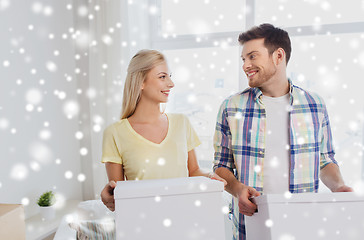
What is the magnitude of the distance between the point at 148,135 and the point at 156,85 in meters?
0.18

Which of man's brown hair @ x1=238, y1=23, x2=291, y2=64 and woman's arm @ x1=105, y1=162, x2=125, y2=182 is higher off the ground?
man's brown hair @ x1=238, y1=23, x2=291, y2=64

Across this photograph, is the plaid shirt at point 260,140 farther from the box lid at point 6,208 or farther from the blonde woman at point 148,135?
the box lid at point 6,208

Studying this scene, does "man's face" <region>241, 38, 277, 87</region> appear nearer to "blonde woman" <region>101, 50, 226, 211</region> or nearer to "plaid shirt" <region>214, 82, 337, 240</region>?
"plaid shirt" <region>214, 82, 337, 240</region>

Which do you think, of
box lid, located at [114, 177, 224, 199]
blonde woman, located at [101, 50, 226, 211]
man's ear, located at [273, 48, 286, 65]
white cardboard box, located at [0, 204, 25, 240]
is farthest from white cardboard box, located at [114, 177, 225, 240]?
man's ear, located at [273, 48, 286, 65]

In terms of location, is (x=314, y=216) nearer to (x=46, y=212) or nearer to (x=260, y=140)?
(x=260, y=140)

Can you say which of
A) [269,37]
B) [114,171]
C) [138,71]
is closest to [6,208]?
[114,171]

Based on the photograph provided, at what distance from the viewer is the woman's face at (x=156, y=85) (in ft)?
3.72

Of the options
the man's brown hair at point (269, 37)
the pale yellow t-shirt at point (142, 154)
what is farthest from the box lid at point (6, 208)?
the man's brown hair at point (269, 37)

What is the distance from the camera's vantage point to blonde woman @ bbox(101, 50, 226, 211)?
106 centimetres

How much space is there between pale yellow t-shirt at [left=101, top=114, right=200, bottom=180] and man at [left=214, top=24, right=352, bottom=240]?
170 mm

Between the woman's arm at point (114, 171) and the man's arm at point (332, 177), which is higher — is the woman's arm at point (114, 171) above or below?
above

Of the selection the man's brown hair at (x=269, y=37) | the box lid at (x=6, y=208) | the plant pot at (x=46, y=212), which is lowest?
the plant pot at (x=46, y=212)

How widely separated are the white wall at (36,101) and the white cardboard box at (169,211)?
50.0 inches

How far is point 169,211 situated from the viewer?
0.71m
